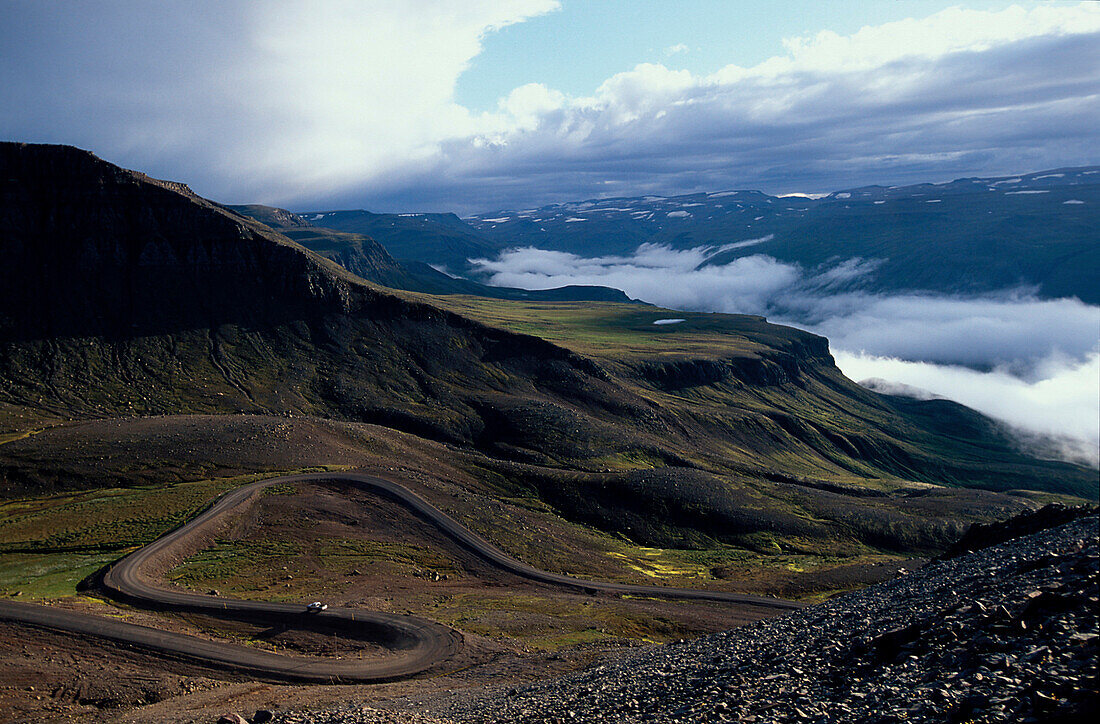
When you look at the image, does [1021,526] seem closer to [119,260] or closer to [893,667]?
[893,667]

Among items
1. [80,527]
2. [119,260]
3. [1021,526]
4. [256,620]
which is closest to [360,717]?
[256,620]

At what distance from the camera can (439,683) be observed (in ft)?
167

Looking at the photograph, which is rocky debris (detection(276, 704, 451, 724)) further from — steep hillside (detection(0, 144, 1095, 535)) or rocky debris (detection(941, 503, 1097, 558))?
steep hillside (detection(0, 144, 1095, 535))

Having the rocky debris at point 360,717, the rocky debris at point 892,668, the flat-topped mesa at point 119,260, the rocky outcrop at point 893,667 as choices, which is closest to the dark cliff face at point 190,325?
the flat-topped mesa at point 119,260

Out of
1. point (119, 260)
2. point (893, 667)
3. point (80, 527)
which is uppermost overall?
point (119, 260)

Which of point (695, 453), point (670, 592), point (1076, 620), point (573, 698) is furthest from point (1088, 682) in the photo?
point (695, 453)

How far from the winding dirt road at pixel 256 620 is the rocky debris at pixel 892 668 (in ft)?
42.4

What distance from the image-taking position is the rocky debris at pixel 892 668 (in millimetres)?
22016

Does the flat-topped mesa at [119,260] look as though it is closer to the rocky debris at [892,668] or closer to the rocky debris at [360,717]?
the rocky debris at [360,717]

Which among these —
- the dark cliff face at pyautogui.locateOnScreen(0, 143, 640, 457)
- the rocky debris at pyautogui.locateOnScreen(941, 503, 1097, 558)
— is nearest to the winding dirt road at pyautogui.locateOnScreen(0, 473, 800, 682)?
the rocky debris at pyautogui.locateOnScreen(941, 503, 1097, 558)

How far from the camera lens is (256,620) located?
60.9m

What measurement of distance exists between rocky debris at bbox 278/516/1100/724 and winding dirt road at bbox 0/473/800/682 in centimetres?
1292

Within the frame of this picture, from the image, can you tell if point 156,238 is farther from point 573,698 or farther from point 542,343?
point 573,698

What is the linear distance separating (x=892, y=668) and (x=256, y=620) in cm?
5375
